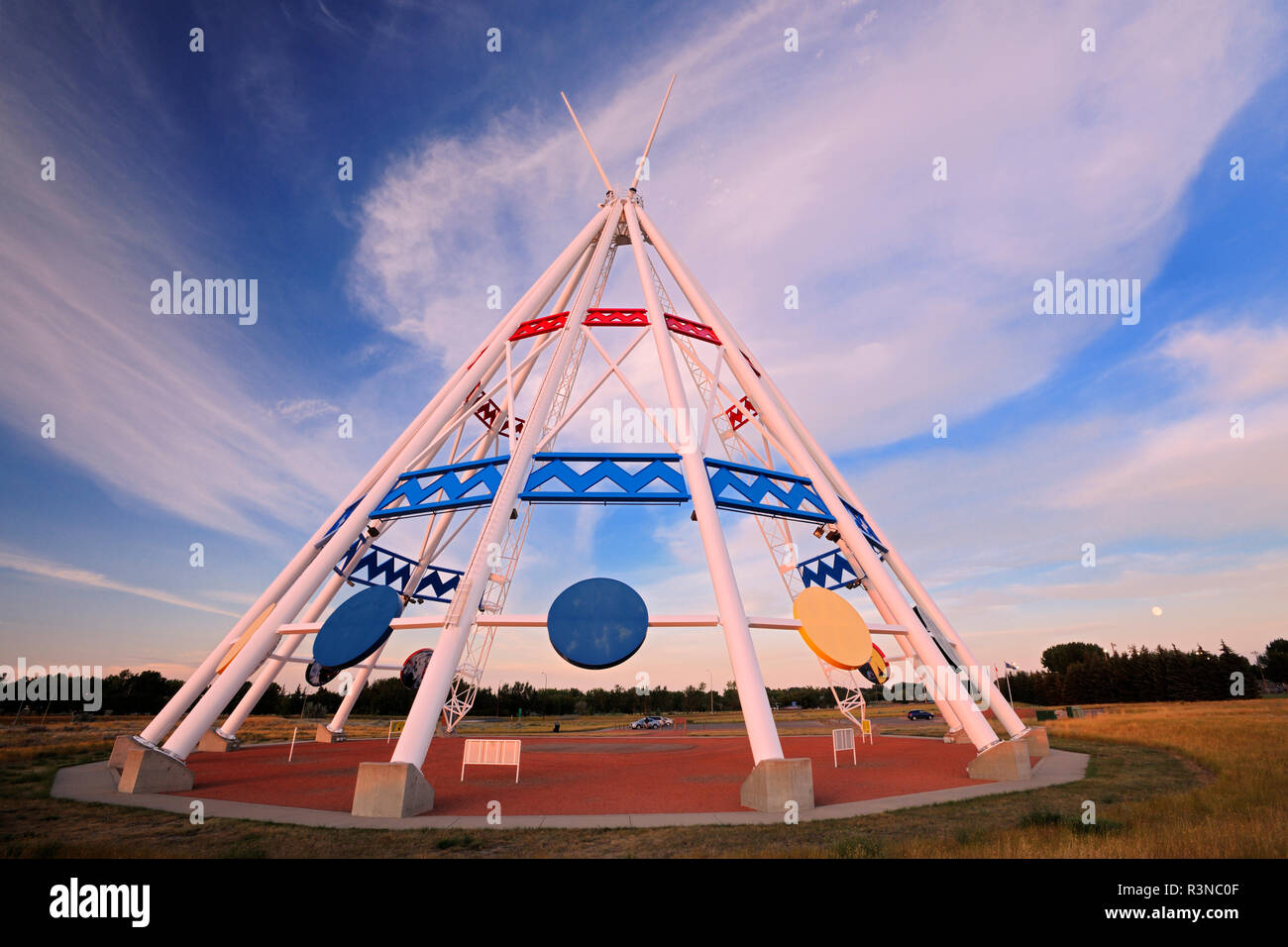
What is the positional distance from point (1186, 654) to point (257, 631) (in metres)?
118

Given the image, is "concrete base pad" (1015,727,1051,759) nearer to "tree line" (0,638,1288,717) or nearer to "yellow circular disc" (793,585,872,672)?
"yellow circular disc" (793,585,872,672)

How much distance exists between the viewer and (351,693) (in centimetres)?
2772

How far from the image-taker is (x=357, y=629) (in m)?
14.8

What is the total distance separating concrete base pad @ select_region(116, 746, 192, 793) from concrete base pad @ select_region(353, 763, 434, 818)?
6.30m

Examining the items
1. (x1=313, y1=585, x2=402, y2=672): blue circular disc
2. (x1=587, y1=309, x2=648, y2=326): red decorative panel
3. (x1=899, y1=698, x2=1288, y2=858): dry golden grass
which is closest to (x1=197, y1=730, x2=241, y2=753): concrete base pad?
(x1=313, y1=585, x2=402, y2=672): blue circular disc

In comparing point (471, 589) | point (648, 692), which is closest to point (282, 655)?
point (471, 589)

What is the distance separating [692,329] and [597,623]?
10.9 m

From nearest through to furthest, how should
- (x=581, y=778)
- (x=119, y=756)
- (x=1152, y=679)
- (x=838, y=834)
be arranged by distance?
(x=838, y=834)
(x=119, y=756)
(x=581, y=778)
(x=1152, y=679)

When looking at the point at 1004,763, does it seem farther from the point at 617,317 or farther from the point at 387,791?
the point at 617,317

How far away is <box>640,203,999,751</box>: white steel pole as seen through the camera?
15320 mm

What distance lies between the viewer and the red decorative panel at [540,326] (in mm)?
19828
